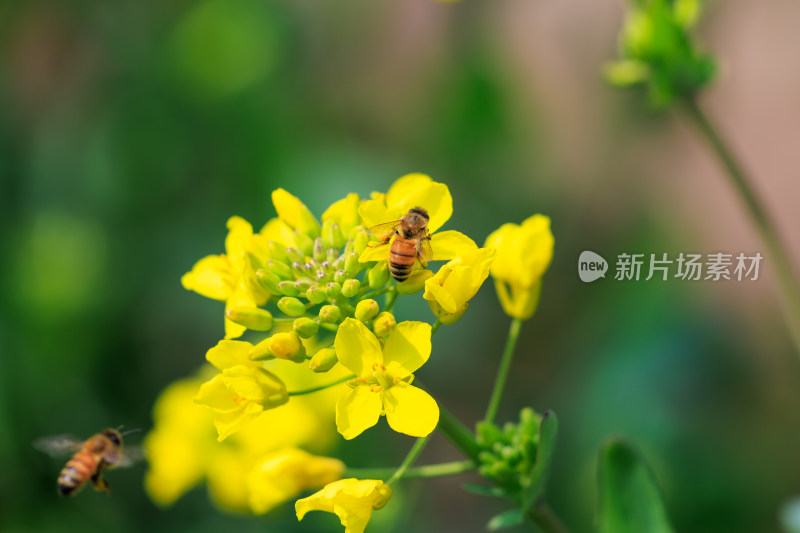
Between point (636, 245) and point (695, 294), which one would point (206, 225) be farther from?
point (695, 294)

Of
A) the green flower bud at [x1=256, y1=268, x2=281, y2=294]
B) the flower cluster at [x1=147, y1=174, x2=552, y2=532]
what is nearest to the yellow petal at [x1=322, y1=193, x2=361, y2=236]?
the flower cluster at [x1=147, y1=174, x2=552, y2=532]

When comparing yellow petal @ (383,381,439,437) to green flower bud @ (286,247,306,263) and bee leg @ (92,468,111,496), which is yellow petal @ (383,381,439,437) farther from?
bee leg @ (92,468,111,496)

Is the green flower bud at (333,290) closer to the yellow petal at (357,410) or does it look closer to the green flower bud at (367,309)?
the green flower bud at (367,309)

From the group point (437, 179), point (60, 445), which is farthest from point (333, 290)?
point (437, 179)

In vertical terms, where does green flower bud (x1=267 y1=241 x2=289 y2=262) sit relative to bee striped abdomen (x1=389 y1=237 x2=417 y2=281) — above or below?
above

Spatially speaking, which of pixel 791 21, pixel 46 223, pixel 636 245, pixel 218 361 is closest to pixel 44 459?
pixel 46 223

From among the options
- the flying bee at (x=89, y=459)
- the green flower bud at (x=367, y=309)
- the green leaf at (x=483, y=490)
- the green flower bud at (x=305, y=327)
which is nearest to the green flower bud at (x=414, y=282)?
the green flower bud at (x=367, y=309)
